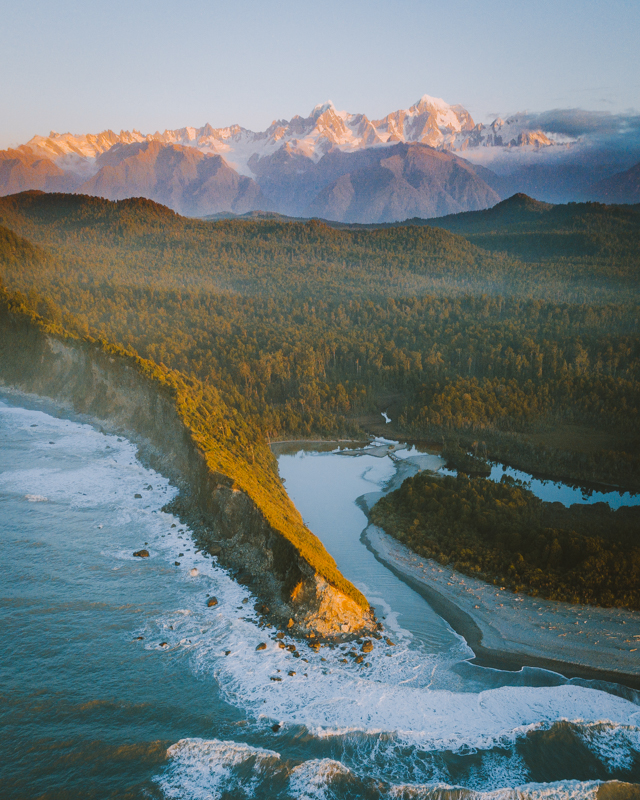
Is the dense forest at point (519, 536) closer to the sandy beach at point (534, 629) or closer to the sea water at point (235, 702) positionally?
the sandy beach at point (534, 629)

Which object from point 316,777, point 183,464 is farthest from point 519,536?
point 183,464

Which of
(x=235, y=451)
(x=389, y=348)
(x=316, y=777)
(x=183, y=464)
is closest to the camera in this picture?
(x=316, y=777)

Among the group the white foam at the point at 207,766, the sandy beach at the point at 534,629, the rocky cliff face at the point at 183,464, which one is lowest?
the sandy beach at the point at 534,629

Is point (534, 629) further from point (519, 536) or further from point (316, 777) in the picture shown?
point (316, 777)

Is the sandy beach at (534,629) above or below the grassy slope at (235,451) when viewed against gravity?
below

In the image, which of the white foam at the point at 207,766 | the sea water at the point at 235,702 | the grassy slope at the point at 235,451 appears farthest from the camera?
the grassy slope at the point at 235,451

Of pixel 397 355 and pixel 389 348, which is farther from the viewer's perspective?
pixel 389 348

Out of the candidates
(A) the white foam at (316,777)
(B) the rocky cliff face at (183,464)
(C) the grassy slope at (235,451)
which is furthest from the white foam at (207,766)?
(C) the grassy slope at (235,451)

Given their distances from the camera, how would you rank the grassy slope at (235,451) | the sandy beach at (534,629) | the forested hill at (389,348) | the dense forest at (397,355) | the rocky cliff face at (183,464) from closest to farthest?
the sandy beach at (534,629) < the rocky cliff face at (183,464) < the grassy slope at (235,451) < the dense forest at (397,355) < the forested hill at (389,348)
